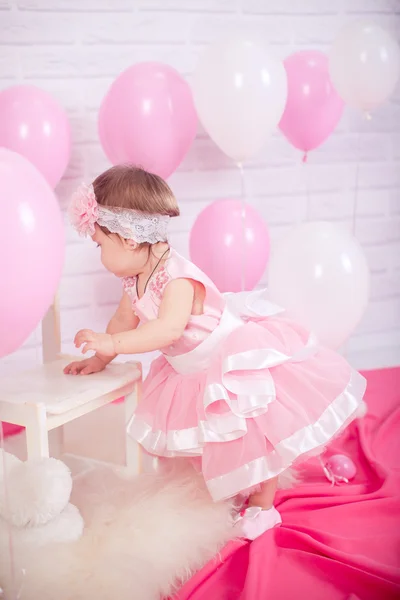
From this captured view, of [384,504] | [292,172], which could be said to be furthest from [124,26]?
[384,504]

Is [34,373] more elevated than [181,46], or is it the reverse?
[181,46]

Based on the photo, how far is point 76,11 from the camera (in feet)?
6.63

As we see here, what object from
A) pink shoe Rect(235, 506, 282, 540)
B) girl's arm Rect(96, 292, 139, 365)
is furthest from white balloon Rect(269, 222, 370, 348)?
pink shoe Rect(235, 506, 282, 540)

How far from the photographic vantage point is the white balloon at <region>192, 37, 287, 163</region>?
166cm

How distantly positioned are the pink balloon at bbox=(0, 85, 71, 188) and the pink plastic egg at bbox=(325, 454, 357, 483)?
1.05 m

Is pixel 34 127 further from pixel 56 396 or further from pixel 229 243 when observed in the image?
pixel 56 396

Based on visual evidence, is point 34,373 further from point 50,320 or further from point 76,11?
point 76,11

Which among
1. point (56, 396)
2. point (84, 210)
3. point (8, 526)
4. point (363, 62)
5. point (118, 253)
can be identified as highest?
point (363, 62)

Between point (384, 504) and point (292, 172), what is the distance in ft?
4.76

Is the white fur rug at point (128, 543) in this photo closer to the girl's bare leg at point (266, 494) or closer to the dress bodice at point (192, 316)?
the girl's bare leg at point (266, 494)

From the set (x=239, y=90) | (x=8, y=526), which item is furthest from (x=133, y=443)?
(x=239, y=90)

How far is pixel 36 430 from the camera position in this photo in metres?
1.20

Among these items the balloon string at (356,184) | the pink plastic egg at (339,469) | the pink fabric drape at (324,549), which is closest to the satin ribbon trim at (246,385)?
the pink fabric drape at (324,549)

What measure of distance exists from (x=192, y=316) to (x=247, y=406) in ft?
0.87
